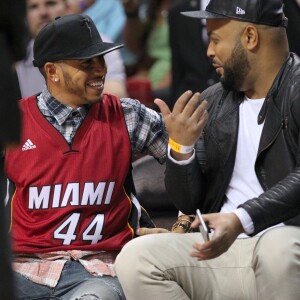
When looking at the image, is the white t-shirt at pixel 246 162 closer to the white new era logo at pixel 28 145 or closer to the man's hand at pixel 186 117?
the man's hand at pixel 186 117

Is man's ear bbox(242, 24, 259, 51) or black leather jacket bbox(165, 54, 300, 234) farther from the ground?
man's ear bbox(242, 24, 259, 51)

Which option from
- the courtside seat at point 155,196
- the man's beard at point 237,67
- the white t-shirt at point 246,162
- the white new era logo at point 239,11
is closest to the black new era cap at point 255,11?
the white new era logo at point 239,11

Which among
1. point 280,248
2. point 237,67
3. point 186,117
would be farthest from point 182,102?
point 280,248

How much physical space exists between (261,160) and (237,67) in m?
0.43

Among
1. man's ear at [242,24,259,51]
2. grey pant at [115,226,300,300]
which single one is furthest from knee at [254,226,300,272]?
man's ear at [242,24,259,51]

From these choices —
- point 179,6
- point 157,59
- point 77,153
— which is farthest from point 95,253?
point 157,59

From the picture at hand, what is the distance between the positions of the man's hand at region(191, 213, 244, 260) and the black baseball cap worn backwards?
3.76 feet

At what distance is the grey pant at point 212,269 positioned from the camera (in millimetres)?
4633

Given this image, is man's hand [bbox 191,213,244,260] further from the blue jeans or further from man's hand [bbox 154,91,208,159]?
the blue jeans

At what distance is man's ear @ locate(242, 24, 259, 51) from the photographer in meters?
5.09

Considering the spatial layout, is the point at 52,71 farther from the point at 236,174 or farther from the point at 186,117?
the point at 236,174

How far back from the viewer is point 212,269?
194 inches

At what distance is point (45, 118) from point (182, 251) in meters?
0.96

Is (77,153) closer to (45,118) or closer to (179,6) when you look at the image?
(45,118)
